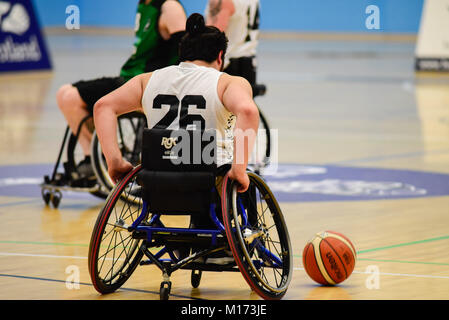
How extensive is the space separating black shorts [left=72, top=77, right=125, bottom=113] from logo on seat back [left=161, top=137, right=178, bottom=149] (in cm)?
258

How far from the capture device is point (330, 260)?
464 centimetres

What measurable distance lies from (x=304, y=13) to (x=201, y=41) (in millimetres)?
29879

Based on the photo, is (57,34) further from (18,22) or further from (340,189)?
(340,189)

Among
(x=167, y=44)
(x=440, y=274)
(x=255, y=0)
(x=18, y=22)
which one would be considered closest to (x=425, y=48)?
(x=18, y=22)

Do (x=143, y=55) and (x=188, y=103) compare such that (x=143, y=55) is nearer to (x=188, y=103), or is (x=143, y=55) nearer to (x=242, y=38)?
(x=242, y=38)

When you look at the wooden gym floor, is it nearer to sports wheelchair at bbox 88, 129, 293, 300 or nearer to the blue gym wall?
sports wheelchair at bbox 88, 129, 293, 300

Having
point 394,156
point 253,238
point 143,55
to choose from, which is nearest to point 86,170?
point 143,55

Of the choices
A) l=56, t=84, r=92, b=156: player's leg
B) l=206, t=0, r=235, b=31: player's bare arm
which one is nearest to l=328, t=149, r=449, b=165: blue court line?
l=206, t=0, r=235, b=31: player's bare arm

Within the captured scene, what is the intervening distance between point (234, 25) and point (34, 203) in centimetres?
231

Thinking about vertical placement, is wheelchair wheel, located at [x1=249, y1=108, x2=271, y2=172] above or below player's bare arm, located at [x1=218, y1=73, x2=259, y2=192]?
below

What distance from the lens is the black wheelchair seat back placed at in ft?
13.8

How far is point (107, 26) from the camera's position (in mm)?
37906

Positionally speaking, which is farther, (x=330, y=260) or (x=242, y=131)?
(x=330, y=260)

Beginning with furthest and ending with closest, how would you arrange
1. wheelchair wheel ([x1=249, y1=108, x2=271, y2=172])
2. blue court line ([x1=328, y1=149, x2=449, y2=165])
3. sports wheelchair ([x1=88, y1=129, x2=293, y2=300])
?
blue court line ([x1=328, y1=149, x2=449, y2=165]), wheelchair wheel ([x1=249, y1=108, x2=271, y2=172]), sports wheelchair ([x1=88, y1=129, x2=293, y2=300])
